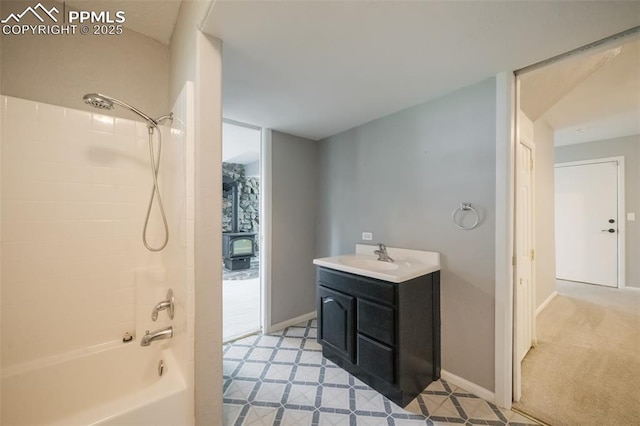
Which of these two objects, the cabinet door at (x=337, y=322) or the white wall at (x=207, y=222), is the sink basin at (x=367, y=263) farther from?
the white wall at (x=207, y=222)

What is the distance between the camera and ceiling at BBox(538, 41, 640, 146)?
1989mm

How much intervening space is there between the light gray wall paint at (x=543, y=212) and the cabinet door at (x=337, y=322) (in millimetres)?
2503

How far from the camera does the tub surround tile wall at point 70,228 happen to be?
4.18 feet

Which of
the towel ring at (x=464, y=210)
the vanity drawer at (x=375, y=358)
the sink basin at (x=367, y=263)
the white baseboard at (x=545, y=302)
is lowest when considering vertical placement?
the white baseboard at (x=545, y=302)

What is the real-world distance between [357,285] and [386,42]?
1.57 metres

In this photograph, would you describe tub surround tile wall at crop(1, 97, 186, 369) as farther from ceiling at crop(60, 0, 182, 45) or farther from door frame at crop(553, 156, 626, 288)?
door frame at crop(553, 156, 626, 288)

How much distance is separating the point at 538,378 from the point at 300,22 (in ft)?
9.60

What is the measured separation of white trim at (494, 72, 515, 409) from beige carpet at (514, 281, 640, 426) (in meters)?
0.23

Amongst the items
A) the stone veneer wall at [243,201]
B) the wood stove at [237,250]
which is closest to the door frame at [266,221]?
the wood stove at [237,250]

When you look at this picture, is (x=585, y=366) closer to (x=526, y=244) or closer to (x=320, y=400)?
(x=526, y=244)

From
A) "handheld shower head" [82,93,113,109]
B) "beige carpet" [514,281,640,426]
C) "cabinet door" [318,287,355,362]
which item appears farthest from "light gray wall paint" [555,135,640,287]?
"handheld shower head" [82,93,113,109]

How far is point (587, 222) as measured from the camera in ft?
13.6

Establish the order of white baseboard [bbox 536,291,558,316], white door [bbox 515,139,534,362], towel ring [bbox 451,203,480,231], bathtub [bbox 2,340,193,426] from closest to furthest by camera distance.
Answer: bathtub [bbox 2,340,193,426], towel ring [bbox 451,203,480,231], white door [bbox 515,139,534,362], white baseboard [bbox 536,291,558,316]

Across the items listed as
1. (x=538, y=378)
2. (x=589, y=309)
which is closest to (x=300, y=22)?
(x=538, y=378)
